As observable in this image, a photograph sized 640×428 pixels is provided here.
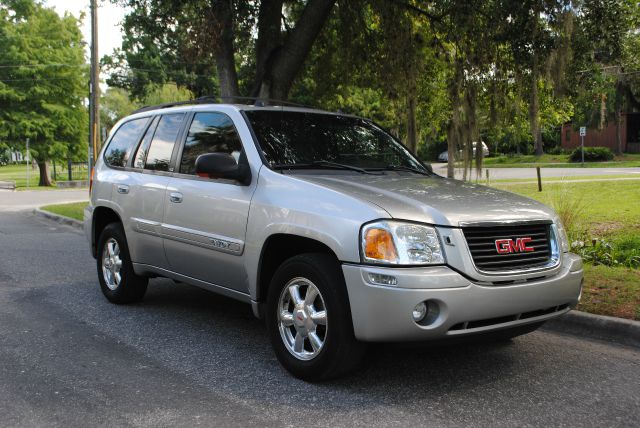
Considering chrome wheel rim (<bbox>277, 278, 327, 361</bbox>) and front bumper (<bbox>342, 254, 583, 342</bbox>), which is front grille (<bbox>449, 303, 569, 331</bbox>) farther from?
chrome wheel rim (<bbox>277, 278, 327, 361</bbox>)

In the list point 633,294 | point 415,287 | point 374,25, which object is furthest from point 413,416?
point 374,25

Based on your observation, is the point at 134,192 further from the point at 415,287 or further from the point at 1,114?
the point at 1,114

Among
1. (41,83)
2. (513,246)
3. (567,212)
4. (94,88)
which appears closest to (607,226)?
(567,212)

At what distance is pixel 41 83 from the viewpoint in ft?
100

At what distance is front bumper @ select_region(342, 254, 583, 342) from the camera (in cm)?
Answer: 362

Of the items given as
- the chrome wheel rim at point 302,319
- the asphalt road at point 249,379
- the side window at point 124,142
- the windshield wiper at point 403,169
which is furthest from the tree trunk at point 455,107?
the chrome wheel rim at point 302,319

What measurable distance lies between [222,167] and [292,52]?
604 centimetres

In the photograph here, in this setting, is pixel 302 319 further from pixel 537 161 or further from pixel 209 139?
pixel 537 161

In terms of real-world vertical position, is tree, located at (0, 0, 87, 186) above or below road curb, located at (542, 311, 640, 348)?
above

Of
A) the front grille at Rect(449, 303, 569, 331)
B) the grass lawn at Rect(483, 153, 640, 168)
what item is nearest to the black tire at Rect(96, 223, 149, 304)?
the front grille at Rect(449, 303, 569, 331)

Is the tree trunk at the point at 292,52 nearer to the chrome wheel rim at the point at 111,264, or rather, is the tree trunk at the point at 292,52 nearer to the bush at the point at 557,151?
the chrome wheel rim at the point at 111,264

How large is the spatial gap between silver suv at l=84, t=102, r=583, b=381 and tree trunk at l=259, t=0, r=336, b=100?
4521 millimetres

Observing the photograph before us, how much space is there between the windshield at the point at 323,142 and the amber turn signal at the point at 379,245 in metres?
1.21

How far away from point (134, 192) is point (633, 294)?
4.76 metres
